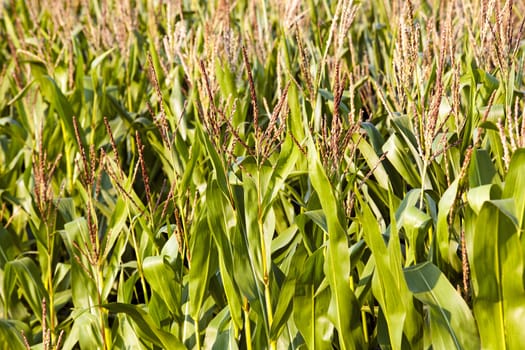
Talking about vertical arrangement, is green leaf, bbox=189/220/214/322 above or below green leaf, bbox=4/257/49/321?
above

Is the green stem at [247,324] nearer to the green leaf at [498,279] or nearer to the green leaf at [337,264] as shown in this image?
the green leaf at [337,264]

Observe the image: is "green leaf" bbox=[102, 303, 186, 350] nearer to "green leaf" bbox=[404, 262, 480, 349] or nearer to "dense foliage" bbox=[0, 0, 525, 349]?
"dense foliage" bbox=[0, 0, 525, 349]

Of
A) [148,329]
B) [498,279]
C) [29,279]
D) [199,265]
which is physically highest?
[498,279]

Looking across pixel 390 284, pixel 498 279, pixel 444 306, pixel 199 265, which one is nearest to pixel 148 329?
pixel 199 265

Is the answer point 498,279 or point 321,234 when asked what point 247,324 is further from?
point 498,279

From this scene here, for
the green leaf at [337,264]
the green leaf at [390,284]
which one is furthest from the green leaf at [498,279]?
the green leaf at [337,264]

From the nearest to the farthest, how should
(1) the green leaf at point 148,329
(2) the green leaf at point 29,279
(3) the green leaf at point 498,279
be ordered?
(3) the green leaf at point 498,279 < (1) the green leaf at point 148,329 < (2) the green leaf at point 29,279

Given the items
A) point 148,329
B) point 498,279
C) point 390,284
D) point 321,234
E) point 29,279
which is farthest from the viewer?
point 29,279

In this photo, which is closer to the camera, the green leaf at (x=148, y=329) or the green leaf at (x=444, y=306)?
the green leaf at (x=444, y=306)

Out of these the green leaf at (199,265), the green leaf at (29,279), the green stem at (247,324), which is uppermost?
the green leaf at (199,265)

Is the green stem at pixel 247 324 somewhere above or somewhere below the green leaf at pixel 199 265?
below

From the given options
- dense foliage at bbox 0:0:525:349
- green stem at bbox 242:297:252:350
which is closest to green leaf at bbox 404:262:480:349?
dense foliage at bbox 0:0:525:349

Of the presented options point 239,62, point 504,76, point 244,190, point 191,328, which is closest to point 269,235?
point 244,190

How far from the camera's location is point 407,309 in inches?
69.0
